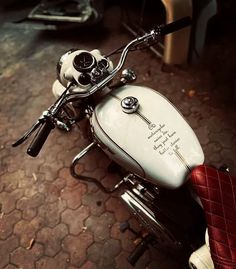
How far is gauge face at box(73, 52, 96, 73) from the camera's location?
1.77m

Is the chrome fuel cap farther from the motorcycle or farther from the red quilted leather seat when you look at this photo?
the red quilted leather seat

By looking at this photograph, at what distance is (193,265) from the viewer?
5.11ft

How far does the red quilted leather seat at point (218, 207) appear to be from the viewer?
141 cm

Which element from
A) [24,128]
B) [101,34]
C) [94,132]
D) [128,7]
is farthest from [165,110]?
[128,7]

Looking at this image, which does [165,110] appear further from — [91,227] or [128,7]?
[128,7]

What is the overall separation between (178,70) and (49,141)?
1.48 meters

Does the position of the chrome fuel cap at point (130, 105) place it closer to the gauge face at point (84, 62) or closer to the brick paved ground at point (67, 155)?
the gauge face at point (84, 62)

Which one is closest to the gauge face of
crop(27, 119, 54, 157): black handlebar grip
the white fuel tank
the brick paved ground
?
the white fuel tank

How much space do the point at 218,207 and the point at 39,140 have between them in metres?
0.87

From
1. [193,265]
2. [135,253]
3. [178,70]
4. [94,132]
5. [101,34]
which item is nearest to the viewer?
[193,265]

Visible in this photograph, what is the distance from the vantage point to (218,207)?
4.87 ft

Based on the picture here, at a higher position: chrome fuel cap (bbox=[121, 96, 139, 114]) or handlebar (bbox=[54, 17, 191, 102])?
handlebar (bbox=[54, 17, 191, 102])

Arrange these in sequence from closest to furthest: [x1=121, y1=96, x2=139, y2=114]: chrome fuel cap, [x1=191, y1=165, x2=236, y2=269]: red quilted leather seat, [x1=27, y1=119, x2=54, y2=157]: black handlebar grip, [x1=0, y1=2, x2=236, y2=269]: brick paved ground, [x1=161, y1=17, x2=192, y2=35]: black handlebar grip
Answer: [x1=191, y1=165, x2=236, y2=269]: red quilted leather seat → [x1=27, y1=119, x2=54, y2=157]: black handlebar grip → [x1=121, y1=96, x2=139, y2=114]: chrome fuel cap → [x1=161, y1=17, x2=192, y2=35]: black handlebar grip → [x1=0, y1=2, x2=236, y2=269]: brick paved ground

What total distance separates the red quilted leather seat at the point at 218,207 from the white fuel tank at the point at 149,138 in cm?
11
